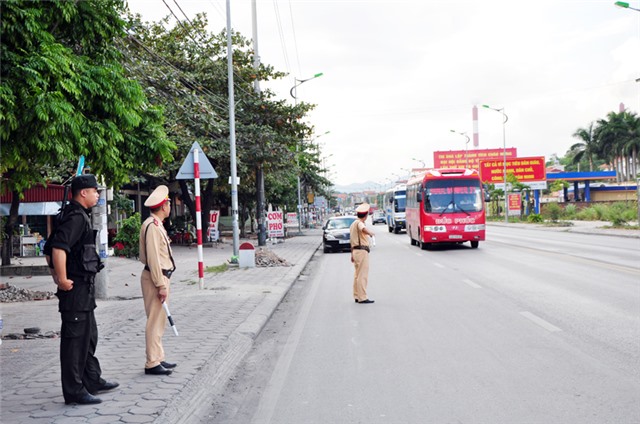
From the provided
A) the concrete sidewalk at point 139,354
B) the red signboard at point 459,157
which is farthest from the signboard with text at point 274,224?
the red signboard at point 459,157

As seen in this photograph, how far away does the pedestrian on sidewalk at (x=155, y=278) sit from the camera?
6258mm

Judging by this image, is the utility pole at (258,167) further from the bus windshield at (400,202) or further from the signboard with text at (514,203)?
the signboard with text at (514,203)

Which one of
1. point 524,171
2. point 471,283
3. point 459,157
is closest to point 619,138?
point 459,157

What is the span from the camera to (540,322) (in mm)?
9008

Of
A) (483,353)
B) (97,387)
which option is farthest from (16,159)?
(483,353)

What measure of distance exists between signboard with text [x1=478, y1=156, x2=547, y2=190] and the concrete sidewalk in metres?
60.3

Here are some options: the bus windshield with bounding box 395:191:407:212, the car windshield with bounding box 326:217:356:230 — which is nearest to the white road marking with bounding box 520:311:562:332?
the car windshield with bounding box 326:217:356:230

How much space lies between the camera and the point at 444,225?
2552 cm

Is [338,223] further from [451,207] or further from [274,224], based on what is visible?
[451,207]

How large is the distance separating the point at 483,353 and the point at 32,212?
2457 centimetres

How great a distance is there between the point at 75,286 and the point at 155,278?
100 cm

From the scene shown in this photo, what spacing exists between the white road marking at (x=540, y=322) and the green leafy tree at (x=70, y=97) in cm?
605

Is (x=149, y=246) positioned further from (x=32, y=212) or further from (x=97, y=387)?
(x=32, y=212)

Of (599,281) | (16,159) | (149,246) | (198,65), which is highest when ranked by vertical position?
(198,65)
